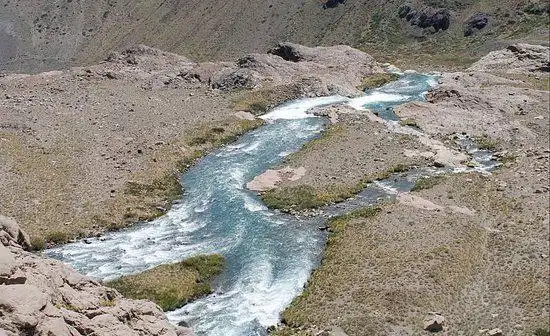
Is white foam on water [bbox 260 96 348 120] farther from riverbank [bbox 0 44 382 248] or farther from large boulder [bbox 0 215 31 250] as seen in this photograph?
large boulder [bbox 0 215 31 250]

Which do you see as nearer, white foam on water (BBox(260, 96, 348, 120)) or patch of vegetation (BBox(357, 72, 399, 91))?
white foam on water (BBox(260, 96, 348, 120))

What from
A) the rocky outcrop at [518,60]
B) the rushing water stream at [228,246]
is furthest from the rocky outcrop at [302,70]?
the rushing water stream at [228,246]

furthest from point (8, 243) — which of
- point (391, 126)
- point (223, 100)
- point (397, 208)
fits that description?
point (223, 100)

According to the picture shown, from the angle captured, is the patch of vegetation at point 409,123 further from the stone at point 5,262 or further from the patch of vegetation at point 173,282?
the stone at point 5,262

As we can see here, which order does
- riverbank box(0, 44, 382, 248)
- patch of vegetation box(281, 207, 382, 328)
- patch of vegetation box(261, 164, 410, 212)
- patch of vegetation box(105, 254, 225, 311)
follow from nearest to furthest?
patch of vegetation box(281, 207, 382, 328)
patch of vegetation box(105, 254, 225, 311)
riverbank box(0, 44, 382, 248)
patch of vegetation box(261, 164, 410, 212)

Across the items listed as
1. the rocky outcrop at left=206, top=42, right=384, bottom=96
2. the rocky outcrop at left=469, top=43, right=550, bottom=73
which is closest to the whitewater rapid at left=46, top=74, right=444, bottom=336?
the rocky outcrop at left=206, top=42, right=384, bottom=96

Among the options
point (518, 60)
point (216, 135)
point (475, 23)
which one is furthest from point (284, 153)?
point (475, 23)

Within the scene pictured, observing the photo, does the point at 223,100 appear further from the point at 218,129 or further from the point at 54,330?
the point at 54,330
